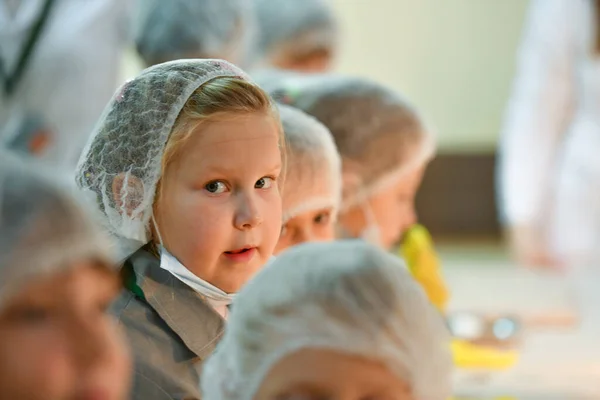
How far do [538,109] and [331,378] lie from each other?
11.9 feet

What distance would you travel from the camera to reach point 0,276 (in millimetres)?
953

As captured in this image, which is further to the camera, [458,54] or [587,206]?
[458,54]

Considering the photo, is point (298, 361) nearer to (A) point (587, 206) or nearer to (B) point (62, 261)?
(B) point (62, 261)

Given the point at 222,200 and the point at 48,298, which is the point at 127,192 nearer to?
the point at 222,200

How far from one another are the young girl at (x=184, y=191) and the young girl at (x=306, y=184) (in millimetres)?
383

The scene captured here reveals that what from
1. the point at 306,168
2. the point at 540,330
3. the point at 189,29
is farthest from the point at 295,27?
the point at 306,168

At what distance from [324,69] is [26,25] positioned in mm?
1335

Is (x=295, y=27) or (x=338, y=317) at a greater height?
(x=338, y=317)

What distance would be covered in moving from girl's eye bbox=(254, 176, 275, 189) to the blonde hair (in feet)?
0.36

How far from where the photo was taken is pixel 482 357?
3299 millimetres

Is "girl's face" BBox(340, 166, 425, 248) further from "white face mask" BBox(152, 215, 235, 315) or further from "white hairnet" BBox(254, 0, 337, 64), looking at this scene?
"white hairnet" BBox(254, 0, 337, 64)

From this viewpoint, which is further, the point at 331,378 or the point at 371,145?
the point at 371,145

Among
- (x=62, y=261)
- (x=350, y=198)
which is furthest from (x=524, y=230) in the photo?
(x=62, y=261)

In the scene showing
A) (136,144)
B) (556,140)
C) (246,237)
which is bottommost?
(556,140)
